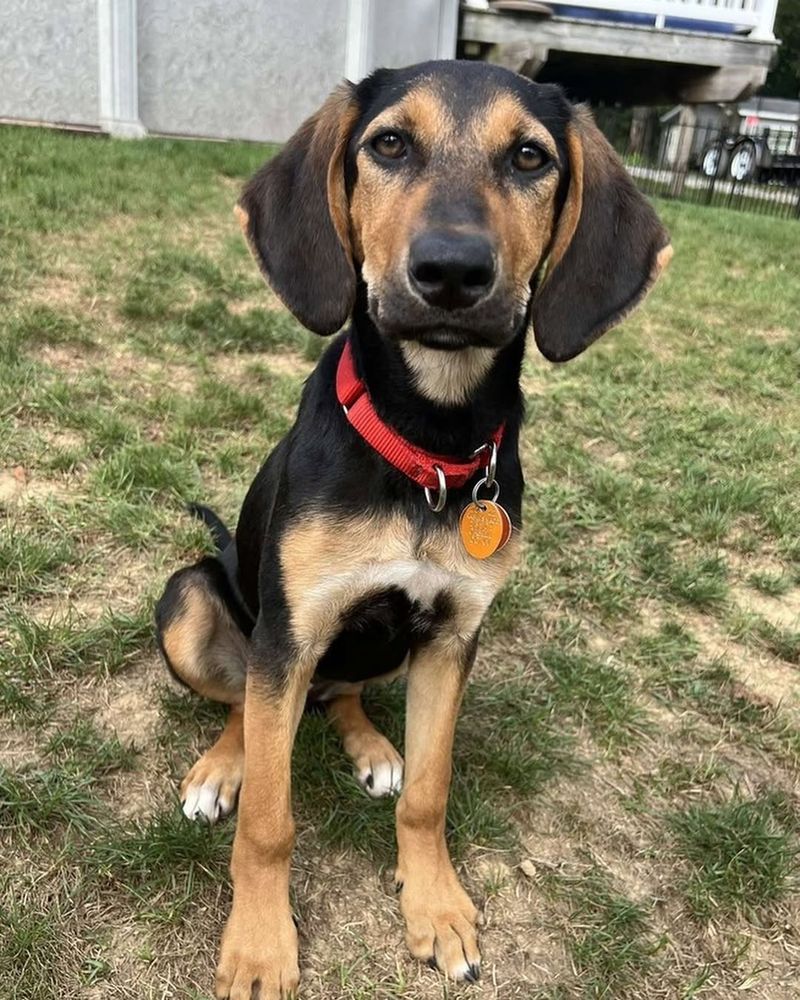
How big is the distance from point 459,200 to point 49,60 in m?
12.2

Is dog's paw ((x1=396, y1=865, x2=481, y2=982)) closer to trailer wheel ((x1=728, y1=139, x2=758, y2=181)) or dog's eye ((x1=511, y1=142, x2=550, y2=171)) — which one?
dog's eye ((x1=511, y1=142, x2=550, y2=171))

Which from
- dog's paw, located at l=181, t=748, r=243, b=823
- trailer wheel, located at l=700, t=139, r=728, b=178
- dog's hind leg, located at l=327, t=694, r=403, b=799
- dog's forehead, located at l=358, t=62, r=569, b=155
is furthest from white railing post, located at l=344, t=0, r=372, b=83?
dog's paw, located at l=181, t=748, r=243, b=823

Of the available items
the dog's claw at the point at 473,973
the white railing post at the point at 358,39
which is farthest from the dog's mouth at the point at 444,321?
the white railing post at the point at 358,39

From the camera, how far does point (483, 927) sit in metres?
2.49

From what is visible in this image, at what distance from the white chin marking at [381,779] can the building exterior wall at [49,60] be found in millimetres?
12041

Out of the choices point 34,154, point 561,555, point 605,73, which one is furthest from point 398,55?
point 561,555

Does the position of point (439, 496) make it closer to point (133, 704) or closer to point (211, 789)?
point (211, 789)

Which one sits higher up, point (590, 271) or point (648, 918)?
point (590, 271)

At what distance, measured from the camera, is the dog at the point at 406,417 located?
2254 millimetres

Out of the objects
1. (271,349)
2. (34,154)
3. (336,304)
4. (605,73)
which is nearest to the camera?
(336,304)

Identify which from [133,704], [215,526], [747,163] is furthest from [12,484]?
[747,163]

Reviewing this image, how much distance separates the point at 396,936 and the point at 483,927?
246 mm

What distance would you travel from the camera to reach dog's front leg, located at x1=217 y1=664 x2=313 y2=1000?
2229 mm

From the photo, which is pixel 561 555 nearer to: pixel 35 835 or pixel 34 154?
pixel 35 835
